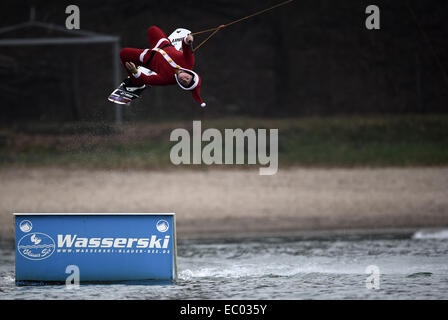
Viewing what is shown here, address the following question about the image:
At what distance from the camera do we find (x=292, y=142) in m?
26.6

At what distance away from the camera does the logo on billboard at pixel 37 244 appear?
11672 mm

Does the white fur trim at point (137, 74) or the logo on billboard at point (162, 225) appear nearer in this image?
the white fur trim at point (137, 74)

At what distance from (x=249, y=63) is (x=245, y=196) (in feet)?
41.9

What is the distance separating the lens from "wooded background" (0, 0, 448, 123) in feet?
99.9

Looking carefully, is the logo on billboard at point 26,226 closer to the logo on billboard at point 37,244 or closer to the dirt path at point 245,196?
the logo on billboard at point 37,244

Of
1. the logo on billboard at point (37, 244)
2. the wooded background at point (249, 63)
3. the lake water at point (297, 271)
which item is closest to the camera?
the lake water at point (297, 271)

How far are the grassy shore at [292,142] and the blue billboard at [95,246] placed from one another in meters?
10.5

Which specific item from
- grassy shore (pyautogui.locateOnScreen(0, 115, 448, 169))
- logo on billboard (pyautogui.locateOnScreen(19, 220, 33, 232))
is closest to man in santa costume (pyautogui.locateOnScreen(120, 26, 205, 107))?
logo on billboard (pyautogui.locateOnScreen(19, 220, 33, 232))

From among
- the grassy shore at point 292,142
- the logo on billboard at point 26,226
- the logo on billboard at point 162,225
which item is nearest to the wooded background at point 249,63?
the grassy shore at point 292,142

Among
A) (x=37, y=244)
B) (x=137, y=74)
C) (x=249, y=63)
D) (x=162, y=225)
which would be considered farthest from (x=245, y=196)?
(x=249, y=63)

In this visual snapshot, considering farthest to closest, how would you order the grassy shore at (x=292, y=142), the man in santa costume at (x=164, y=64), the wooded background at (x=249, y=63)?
A: the wooded background at (x=249, y=63)
the grassy shore at (x=292, y=142)
the man in santa costume at (x=164, y=64)
